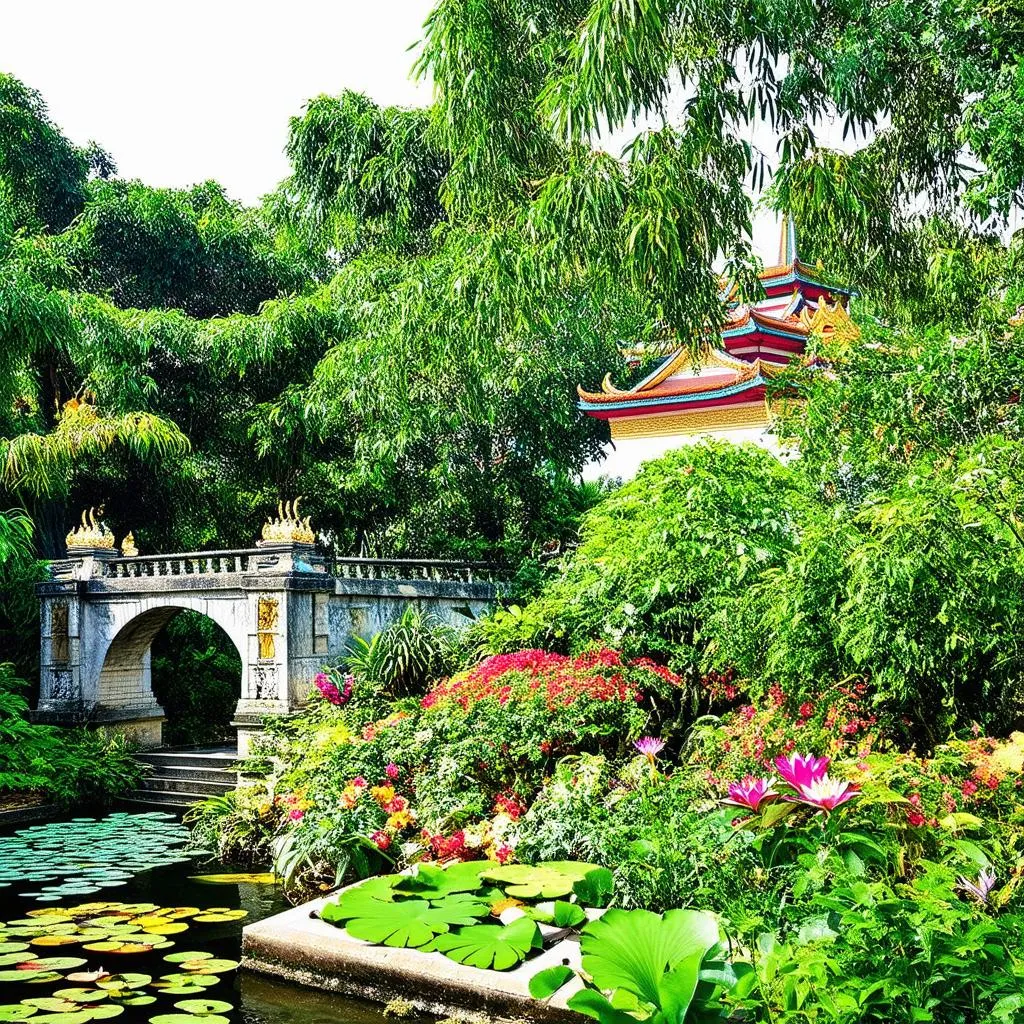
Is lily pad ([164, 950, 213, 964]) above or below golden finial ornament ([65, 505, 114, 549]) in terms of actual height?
below

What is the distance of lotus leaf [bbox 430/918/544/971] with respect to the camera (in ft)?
15.4

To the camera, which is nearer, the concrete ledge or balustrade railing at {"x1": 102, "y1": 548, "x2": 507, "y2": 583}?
the concrete ledge

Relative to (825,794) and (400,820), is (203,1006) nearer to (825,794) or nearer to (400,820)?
(400,820)

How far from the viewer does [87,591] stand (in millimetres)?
13547

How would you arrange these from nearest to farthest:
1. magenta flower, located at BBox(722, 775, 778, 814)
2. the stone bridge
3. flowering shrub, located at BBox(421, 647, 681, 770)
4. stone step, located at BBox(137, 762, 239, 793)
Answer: magenta flower, located at BBox(722, 775, 778, 814) → flowering shrub, located at BBox(421, 647, 681, 770) → stone step, located at BBox(137, 762, 239, 793) → the stone bridge

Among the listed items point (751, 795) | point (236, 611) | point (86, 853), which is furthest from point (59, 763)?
point (751, 795)

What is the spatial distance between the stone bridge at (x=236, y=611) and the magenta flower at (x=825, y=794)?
26.4 feet

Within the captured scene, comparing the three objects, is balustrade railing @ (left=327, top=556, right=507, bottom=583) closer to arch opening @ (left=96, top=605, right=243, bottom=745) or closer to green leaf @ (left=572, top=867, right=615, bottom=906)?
arch opening @ (left=96, top=605, right=243, bottom=745)

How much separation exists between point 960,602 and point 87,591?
11748 mm

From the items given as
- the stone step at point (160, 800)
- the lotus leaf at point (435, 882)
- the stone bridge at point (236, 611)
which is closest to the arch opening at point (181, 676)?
the stone bridge at point (236, 611)

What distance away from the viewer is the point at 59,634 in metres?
13.6

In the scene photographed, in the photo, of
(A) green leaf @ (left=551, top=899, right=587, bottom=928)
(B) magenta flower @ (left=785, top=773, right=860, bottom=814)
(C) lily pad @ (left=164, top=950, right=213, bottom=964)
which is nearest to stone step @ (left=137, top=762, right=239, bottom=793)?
(C) lily pad @ (left=164, top=950, right=213, bottom=964)

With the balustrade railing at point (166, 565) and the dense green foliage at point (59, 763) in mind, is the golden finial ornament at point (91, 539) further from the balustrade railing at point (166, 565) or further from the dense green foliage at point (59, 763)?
the dense green foliage at point (59, 763)

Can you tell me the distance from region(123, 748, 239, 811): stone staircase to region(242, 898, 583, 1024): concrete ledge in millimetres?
6053
